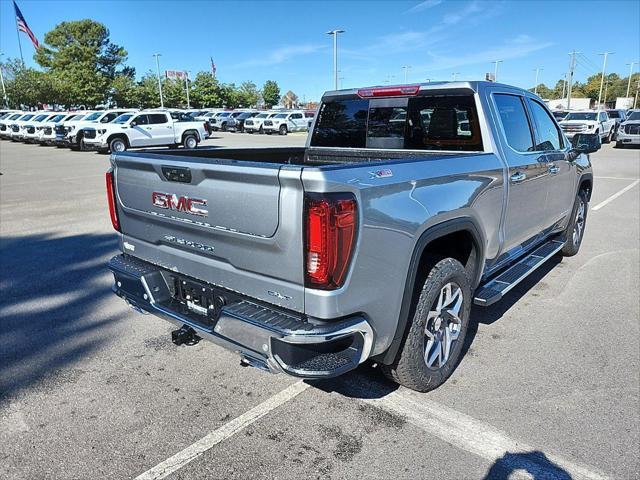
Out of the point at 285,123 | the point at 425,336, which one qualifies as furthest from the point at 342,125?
the point at 285,123

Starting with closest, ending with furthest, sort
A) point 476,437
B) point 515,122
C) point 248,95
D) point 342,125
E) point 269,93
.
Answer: point 476,437 < point 515,122 < point 342,125 < point 248,95 < point 269,93

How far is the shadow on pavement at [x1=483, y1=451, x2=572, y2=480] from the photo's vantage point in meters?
2.44

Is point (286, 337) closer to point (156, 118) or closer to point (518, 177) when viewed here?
point (518, 177)

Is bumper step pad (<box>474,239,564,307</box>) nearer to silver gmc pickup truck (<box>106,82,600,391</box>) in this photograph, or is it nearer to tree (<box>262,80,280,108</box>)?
silver gmc pickup truck (<box>106,82,600,391</box>)

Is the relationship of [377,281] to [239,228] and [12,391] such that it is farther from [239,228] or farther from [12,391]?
[12,391]

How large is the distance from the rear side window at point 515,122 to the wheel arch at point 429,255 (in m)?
1.06

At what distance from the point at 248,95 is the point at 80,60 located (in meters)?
33.7

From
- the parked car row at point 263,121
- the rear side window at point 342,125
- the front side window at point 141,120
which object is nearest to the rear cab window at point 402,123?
the rear side window at point 342,125

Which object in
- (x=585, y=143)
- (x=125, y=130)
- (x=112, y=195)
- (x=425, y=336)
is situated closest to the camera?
(x=425, y=336)

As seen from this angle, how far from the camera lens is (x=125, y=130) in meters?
21.0

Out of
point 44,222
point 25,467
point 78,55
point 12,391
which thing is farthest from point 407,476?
point 78,55

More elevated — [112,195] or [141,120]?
[141,120]

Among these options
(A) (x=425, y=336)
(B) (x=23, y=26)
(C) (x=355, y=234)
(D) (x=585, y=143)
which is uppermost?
(B) (x=23, y=26)

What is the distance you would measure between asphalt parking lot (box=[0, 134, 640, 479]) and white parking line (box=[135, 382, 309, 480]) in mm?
10
